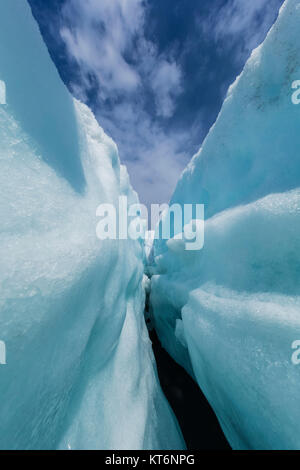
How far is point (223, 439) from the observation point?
84.8 inches

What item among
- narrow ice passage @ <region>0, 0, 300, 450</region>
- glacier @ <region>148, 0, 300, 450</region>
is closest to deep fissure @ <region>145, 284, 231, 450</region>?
narrow ice passage @ <region>0, 0, 300, 450</region>

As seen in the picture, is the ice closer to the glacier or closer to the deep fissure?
the glacier

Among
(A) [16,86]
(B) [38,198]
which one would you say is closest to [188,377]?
(B) [38,198]

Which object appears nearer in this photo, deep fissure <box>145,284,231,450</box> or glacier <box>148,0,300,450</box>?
glacier <box>148,0,300,450</box>

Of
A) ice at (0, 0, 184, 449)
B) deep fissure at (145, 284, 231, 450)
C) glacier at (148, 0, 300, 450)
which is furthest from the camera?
deep fissure at (145, 284, 231, 450)

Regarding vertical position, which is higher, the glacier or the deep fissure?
the glacier

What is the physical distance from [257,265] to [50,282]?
4.15 ft

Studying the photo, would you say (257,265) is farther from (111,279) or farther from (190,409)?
(190,409)

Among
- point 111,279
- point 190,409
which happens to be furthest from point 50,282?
point 190,409

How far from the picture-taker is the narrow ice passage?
846 millimetres

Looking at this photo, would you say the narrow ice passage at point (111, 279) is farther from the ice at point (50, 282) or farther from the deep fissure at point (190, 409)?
the deep fissure at point (190, 409)

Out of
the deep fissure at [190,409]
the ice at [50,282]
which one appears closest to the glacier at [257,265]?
the ice at [50,282]

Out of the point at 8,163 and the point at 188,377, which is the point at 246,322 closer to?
the point at 8,163
